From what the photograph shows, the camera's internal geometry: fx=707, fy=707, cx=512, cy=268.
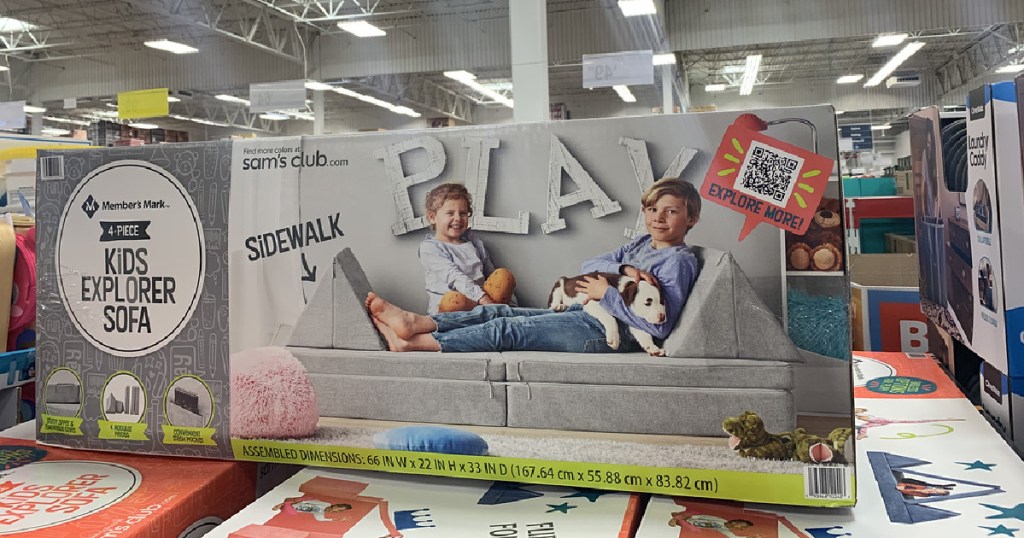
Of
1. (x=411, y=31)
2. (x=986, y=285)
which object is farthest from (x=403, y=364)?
(x=411, y=31)

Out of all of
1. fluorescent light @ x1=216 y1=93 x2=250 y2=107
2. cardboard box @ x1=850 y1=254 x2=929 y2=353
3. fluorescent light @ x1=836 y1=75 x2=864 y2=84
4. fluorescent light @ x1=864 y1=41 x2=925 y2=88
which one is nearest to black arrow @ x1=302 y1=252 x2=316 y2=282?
cardboard box @ x1=850 y1=254 x2=929 y2=353

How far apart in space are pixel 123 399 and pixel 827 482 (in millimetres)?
924

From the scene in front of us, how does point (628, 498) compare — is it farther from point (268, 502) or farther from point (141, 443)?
point (141, 443)

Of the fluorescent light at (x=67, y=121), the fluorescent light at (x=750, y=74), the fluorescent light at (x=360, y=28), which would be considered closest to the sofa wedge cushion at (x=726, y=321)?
the fluorescent light at (x=360, y=28)

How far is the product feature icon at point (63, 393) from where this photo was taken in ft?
3.38

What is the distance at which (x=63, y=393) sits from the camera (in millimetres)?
1038

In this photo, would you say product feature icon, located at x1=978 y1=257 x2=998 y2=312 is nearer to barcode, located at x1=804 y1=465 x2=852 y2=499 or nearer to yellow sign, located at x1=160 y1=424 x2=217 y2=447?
barcode, located at x1=804 y1=465 x2=852 y2=499

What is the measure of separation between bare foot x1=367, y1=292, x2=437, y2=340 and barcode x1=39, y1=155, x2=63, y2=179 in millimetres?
524

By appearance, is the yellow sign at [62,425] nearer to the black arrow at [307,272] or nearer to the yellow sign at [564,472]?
the yellow sign at [564,472]

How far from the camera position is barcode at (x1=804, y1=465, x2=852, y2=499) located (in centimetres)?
74

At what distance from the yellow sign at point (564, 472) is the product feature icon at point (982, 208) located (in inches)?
15.7

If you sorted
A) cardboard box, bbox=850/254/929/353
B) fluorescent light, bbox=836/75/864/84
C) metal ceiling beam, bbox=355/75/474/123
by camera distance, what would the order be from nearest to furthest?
cardboard box, bbox=850/254/929/353 → metal ceiling beam, bbox=355/75/474/123 → fluorescent light, bbox=836/75/864/84

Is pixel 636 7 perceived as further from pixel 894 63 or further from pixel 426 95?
pixel 894 63

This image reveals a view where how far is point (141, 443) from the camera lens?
1005mm
